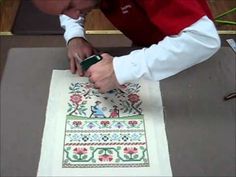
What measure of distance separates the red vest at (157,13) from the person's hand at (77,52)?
115 millimetres

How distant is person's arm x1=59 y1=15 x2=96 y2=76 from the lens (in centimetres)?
100

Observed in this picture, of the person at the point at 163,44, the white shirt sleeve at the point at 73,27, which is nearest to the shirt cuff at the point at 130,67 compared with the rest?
the person at the point at 163,44

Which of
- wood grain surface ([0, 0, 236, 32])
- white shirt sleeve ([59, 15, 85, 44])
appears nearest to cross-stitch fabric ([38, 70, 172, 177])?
white shirt sleeve ([59, 15, 85, 44])

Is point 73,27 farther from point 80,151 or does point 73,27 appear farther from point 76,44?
point 80,151

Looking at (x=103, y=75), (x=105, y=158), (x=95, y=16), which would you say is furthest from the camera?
(x=95, y=16)

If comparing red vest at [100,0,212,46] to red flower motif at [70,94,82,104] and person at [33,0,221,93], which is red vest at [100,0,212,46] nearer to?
person at [33,0,221,93]

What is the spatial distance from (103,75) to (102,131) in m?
0.14

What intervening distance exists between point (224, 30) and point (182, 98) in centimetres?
141

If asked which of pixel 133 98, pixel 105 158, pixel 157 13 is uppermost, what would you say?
pixel 157 13

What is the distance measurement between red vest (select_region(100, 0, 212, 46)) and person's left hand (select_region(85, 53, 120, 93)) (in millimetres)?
142

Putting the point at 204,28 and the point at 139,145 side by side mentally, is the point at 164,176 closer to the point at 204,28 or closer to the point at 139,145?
the point at 139,145

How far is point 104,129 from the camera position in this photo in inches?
32.5

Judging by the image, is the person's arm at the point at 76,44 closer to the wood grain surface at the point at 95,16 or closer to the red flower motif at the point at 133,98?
the red flower motif at the point at 133,98

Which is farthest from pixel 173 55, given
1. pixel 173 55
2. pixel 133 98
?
pixel 133 98
